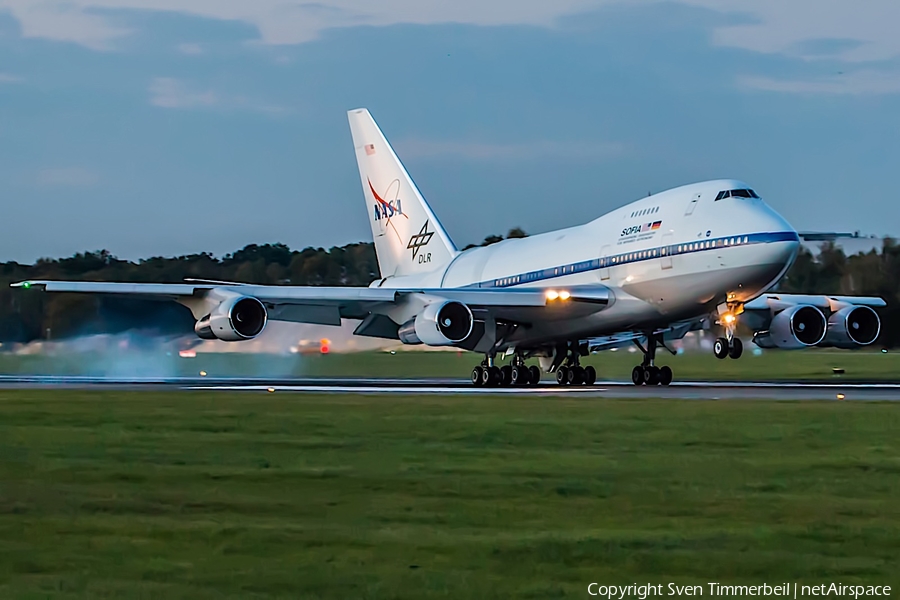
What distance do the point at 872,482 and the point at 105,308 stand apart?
1573 inches

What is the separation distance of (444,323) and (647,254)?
5.38 metres

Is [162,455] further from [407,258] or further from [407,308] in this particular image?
[407,258]

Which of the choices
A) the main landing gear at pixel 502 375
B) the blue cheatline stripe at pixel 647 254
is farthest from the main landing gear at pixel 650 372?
the main landing gear at pixel 502 375

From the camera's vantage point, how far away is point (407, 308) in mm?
36531

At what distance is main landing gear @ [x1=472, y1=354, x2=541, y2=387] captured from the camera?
37.4 metres

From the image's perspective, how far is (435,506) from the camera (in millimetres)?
10594

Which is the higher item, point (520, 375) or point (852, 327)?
point (852, 327)

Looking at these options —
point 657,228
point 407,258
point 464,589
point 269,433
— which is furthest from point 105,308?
point 464,589

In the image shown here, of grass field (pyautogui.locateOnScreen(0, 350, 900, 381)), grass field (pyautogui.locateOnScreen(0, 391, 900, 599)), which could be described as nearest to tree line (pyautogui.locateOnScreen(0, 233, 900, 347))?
grass field (pyautogui.locateOnScreen(0, 350, 900, 381))

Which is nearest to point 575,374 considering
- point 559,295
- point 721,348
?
point 559,295

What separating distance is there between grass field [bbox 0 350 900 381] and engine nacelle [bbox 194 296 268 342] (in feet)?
41.1

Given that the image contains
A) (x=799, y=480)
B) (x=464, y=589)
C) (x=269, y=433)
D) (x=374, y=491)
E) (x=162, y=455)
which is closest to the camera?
(x=464, y=589)

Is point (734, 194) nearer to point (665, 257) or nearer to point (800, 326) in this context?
point (665, 257)

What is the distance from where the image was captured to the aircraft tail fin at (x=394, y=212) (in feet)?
149
